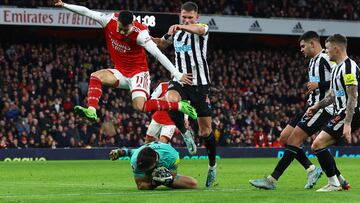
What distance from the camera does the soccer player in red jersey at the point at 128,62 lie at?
13367 millimetres

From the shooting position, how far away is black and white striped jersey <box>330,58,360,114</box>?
11.9 m

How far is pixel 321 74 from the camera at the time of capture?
13164 mm

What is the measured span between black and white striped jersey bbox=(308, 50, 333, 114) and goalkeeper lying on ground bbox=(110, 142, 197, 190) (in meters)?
2.53

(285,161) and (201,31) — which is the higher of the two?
(201,31)

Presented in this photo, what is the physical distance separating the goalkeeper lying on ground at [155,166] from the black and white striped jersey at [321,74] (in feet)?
8.29

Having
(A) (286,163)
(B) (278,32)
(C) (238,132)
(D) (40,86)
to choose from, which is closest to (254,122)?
(C) (238,132)

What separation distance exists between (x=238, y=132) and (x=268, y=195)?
23142 mm

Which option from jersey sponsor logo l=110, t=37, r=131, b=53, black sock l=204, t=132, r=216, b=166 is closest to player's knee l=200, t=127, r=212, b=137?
black sock l=204, t=132, r=216, b=166

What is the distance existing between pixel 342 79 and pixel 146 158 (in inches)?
123

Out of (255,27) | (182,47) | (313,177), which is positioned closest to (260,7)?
(255,27)

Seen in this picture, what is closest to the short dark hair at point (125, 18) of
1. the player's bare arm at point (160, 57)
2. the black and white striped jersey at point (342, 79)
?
the player's bare arm at point (160, 57)

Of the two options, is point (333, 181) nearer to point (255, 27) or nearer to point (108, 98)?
point (108, 98)

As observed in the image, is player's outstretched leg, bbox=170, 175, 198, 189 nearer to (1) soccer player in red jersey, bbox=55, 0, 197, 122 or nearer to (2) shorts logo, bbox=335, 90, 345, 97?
(1) soccer player in red jersey, bbox=55, 0, 197, 122

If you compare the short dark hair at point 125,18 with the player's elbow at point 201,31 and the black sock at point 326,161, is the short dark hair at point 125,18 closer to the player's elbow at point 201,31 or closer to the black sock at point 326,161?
the player's elbow at point 201,31
